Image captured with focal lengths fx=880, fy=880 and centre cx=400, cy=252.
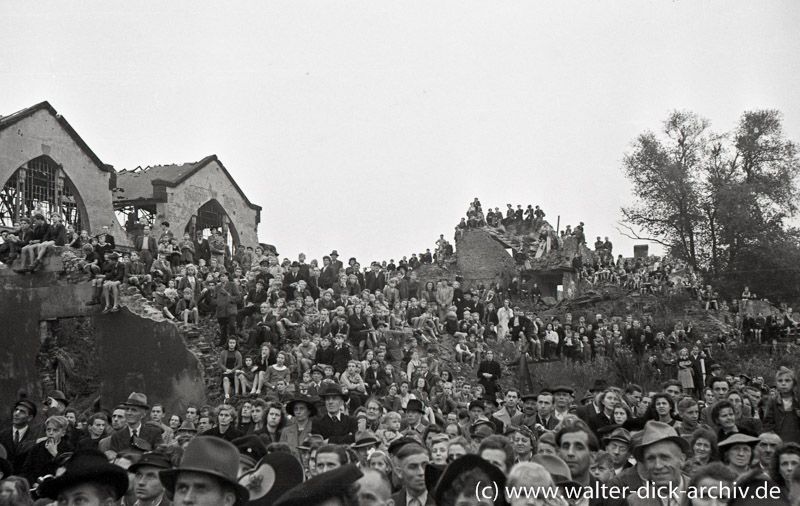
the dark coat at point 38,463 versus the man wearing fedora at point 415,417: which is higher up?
the man wearing fedora at point 415,417

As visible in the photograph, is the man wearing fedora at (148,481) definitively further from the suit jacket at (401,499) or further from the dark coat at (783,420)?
the dark coat at (783,420)

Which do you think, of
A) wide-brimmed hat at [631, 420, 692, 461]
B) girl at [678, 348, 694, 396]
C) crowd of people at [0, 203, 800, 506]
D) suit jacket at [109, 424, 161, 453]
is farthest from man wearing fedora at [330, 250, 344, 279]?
wide-brimmed hat at [631, 420, 692, 461]

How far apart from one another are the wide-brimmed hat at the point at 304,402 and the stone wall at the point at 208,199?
2917cm

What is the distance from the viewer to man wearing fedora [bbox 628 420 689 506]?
6273 millimetres

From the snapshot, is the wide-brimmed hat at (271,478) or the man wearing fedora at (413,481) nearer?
the wide-brimmed hat at (271,478)

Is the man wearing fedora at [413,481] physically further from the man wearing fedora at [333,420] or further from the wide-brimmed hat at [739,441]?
the man wearing fedora at [333,420]

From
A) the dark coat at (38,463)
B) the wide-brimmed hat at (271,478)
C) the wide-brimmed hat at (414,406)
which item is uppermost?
the wide-brimmed hat at (414,406)

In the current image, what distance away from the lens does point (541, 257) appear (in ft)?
134

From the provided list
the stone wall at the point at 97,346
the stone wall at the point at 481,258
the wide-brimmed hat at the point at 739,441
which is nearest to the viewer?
the wide-brimmed hat at the point at 739,441

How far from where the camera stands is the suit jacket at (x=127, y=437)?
1047cm

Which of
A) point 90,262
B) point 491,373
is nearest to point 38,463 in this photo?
point 90,262

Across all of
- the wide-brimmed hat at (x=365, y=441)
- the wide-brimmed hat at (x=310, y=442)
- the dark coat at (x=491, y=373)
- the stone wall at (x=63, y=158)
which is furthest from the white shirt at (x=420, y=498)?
the stone wall at (x=63, y=158)

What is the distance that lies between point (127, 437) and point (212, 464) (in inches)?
229

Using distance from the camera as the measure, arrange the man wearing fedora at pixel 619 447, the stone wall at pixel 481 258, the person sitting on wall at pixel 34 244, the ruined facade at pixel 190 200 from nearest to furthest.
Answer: the man wearing fedora at pixel 619 447 → the person sitting on wall at pixel 34 244 → the ruined facade at pixel 190 200 → the stone wall at pixel 481 258
